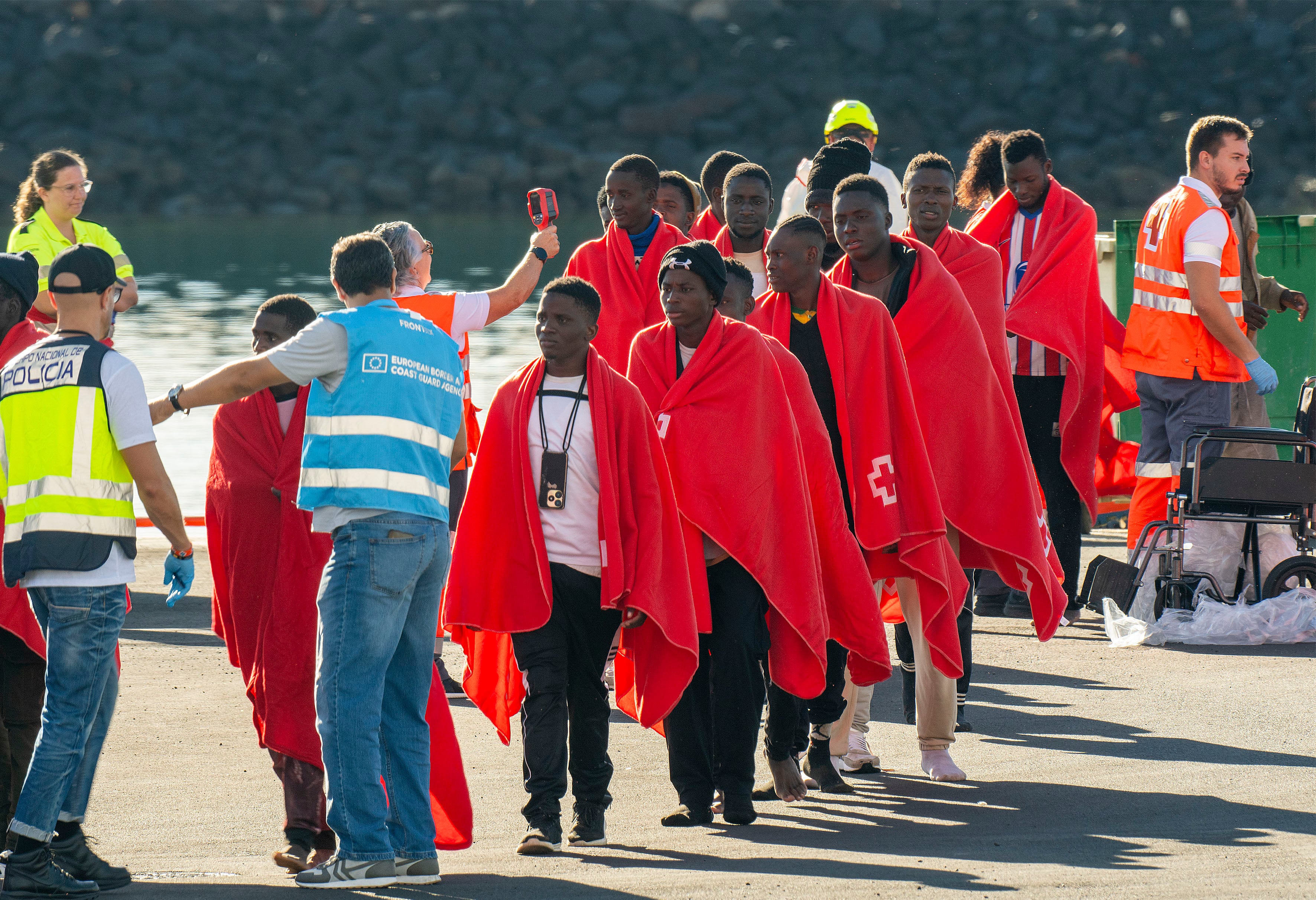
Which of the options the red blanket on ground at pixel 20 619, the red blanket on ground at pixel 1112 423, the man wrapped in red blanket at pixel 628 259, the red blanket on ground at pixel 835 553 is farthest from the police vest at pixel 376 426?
the red blanket on ground at pixel 1112 423

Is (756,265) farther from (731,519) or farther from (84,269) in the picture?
(84,269)

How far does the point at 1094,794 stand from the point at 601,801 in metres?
1.53

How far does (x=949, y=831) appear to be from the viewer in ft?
17.6

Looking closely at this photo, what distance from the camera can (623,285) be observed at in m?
7.74

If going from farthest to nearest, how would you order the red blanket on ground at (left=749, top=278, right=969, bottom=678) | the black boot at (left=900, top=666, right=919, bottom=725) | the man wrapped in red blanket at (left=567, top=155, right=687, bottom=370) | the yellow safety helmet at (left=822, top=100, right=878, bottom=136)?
the yellow safety helmet at (left=822, top=100, right=878, bottom=136)
the man wrapped in red blanket at (left=567, top=155, right=687, bottom=370)
the black boot at (left=900, top=666, right=919, bottom=725)
the red blanket on ground at (left=749, top=278, right=969, bottom=678)

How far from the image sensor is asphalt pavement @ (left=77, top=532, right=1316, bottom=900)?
4785 mm

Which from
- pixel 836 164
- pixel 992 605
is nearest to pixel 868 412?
pixel 836 164

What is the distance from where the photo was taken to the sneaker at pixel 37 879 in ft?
15.2

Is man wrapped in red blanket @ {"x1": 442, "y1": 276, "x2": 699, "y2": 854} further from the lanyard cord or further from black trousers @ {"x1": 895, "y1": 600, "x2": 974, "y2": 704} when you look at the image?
black trousers @ {"x1": 895, "y1": 600, "x2": 974, "y2": 704}

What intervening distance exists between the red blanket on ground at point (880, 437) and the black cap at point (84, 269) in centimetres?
207

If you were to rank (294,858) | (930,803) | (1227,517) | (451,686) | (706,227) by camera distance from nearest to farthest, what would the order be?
(294,858) → (930,803) → (451,686) → (1227,517) → (706,227)

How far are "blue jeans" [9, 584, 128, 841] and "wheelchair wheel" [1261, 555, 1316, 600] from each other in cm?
504

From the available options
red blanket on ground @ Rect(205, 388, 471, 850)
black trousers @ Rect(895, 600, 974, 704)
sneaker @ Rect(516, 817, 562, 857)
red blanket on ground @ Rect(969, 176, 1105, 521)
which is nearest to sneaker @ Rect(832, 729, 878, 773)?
black trousers @ Rect(895, 600, 974, 704)

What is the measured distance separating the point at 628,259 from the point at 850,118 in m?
1.92
